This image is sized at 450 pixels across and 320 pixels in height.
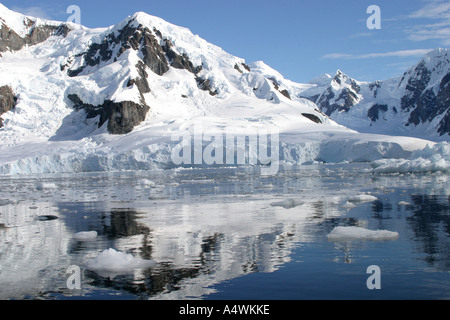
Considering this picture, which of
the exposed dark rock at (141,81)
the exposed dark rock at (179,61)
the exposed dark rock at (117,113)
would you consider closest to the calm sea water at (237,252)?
the exposed dark rock at (117,113)

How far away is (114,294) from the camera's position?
7.38m

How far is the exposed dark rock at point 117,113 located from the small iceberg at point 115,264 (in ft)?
284

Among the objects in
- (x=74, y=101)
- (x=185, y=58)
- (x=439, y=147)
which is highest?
(x=185, y=58)

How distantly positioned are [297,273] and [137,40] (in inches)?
4374

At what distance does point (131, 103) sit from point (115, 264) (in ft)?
299

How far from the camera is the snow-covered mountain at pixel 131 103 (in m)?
70.3

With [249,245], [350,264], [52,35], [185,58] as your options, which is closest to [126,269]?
[249,245]

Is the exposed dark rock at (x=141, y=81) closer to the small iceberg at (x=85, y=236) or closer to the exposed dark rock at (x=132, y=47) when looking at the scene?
the exposed dark rock at (x=132, y=47)

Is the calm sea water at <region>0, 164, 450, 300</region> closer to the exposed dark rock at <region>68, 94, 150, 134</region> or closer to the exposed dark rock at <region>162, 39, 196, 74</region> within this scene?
the exposed dark rock at <region>68, 94, 150, 134</region>

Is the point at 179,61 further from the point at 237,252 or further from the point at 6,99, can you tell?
the point at 237,252

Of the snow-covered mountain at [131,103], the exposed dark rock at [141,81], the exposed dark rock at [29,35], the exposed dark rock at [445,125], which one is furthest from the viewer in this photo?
the exposed dark rock at [445,125]

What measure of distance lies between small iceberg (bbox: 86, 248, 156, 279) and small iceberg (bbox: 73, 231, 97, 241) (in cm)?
321
